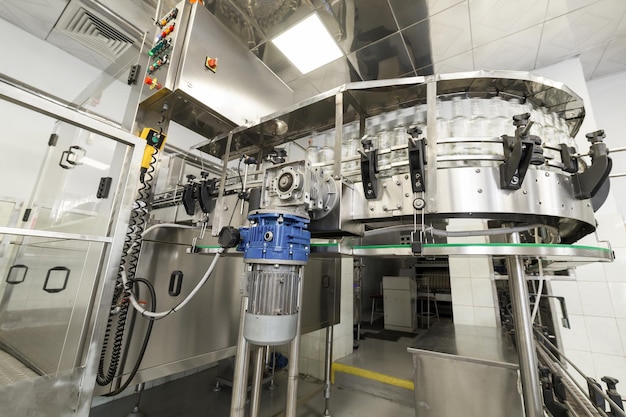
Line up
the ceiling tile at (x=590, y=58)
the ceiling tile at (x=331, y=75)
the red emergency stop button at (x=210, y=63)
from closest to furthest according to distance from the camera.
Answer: the red emergency stop button at (x=210, y=63), the ceiling tile at (x=590, y=58), the ceiling tile at (x=331, y=75)

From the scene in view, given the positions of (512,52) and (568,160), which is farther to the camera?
(512,52)

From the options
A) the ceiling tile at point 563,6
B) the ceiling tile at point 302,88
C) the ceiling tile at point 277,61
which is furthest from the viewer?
the ceiling tile at point 302,88

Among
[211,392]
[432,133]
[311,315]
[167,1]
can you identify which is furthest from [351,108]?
[211,392]

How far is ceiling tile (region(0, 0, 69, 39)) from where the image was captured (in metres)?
2.01

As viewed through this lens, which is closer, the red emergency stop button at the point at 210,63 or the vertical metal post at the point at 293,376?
the vertical metal post at the point at 293,376

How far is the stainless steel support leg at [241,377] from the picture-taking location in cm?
76

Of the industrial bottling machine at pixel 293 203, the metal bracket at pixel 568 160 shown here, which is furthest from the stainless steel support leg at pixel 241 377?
the metal bracket at pixel 568 160

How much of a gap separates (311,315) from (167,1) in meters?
2.71

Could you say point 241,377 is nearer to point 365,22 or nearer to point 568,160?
point 568,160

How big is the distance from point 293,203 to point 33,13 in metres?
3.02

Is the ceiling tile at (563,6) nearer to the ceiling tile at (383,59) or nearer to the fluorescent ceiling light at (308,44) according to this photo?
the ceiling tile at (383,59)

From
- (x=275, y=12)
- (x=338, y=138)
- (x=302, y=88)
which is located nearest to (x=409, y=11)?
(x=275, y=12)

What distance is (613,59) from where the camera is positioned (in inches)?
91.7

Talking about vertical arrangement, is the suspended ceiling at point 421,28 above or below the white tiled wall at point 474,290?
above
